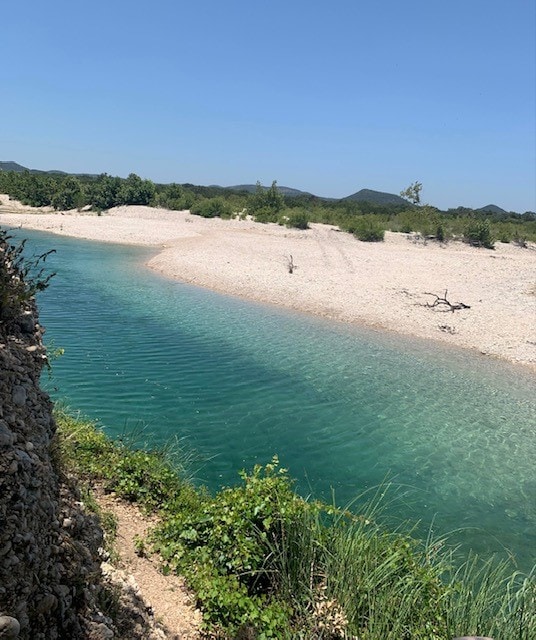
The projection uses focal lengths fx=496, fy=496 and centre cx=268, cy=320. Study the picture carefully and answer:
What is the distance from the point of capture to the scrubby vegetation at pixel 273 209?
56438 mm

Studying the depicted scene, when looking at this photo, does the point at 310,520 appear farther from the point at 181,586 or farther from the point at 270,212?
the point at 270,212

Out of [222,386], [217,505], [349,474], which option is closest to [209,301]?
[222,386]

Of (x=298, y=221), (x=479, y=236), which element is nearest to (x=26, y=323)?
(x=479, y=236)

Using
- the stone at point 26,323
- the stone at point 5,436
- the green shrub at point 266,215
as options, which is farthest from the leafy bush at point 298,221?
the stone at point 5,436

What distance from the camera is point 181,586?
20.4 feet

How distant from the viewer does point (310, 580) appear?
5832mm

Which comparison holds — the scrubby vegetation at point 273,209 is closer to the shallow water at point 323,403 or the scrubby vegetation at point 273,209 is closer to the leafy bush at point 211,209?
the leafy bush at point 211,209

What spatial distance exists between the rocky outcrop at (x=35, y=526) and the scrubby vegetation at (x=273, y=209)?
5220 cm

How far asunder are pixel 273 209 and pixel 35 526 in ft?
230

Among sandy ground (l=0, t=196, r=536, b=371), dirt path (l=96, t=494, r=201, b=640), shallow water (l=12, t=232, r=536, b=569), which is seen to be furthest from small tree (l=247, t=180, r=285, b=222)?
dirt path (l=96, t=494, r=201, b=640)

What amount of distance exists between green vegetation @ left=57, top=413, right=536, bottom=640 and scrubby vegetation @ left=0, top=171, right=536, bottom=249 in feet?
166

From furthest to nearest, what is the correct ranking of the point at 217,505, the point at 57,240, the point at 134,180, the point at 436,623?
the point at 134,180 < the point at 57,240 < the point at 217,505 < the point at 436,623

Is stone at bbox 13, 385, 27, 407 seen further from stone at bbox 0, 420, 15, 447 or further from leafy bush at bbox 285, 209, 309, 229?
leafy bush at bbox 285, 209, 309, 229

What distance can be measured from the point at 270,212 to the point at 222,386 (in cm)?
5641
